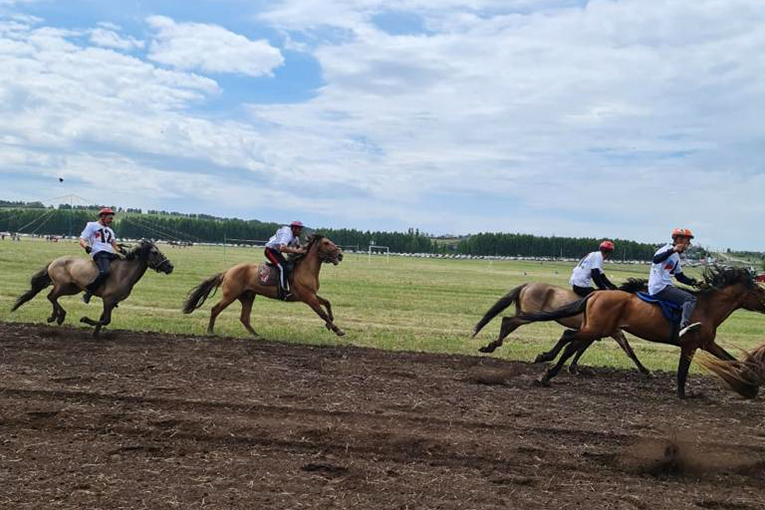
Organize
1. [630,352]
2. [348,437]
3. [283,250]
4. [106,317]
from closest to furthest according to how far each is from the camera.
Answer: [348,437] → [630,352] → [106,317] → [283,250]

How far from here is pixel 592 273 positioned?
1191cm

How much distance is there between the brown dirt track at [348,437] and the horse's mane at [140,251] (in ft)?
8.33

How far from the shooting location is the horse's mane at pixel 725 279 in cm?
1023

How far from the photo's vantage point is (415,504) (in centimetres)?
528

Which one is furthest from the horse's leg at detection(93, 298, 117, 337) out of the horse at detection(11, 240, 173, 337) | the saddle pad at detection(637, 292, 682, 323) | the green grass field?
the saddle pad at detection(637, 292, 682, 323)

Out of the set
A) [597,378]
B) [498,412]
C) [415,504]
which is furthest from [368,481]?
[597,378]

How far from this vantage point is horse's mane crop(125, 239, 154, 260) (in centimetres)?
1302

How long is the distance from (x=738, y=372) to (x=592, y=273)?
11.0 ft

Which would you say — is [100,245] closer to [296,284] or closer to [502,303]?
[296,284]

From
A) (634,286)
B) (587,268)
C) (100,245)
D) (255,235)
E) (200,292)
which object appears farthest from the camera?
(255,235)

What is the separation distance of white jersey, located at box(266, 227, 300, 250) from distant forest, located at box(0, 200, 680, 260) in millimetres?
112620

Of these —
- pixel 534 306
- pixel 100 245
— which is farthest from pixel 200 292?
pixel 534 306

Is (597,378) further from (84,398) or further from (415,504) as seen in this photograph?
(84,398)

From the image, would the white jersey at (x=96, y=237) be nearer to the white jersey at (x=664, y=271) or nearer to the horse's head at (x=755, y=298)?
the white jersey at (x=664, y=271)
